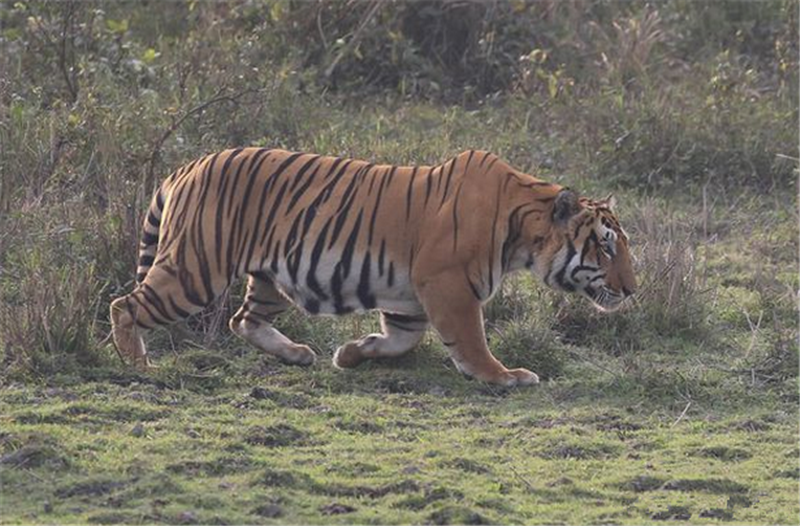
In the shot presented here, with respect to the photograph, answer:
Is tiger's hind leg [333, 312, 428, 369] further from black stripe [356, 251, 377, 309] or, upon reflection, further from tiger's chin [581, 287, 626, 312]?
tiger's chin [581, 287, 626, 312]

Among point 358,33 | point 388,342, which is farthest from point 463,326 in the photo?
point 358,33

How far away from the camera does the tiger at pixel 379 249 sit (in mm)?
7621

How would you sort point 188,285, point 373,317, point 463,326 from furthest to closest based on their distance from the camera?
point 373,317 → point 188,285 → point 463,326

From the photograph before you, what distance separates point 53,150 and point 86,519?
3.98 meters

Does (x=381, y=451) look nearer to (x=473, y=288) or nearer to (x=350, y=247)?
(x=473, y=288)

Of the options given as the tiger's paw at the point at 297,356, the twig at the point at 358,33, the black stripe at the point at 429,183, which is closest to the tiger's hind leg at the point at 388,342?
the tiger's paw at the point at 297,356

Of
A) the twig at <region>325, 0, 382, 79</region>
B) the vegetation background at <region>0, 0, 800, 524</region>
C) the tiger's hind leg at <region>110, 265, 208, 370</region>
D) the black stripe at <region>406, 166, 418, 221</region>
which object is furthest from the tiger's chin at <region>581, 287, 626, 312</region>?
the twig at <region>325, 0, 382, 79</region>

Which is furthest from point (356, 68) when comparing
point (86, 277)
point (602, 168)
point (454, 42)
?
point (86, 277)

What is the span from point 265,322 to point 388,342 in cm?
56

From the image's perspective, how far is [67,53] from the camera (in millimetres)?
11297

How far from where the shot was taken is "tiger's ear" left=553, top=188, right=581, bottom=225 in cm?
771

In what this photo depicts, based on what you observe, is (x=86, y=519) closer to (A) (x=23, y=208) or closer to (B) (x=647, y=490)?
(B) (x=647, y=490)

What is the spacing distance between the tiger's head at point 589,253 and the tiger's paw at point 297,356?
1.07 m

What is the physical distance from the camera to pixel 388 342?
785 centimetres
